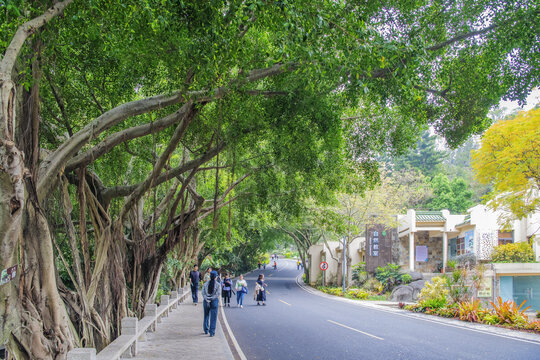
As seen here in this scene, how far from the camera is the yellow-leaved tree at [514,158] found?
1597cm

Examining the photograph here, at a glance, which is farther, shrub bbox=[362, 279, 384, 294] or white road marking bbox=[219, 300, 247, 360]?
shrub bbox=[362, 279, 384, 294]

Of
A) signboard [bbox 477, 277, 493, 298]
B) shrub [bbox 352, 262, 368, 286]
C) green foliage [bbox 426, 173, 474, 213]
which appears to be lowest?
shrub [bbox 352, 262, 368, 286]

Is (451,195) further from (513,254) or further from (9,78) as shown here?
(9,78)

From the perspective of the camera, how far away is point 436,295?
20.7 m

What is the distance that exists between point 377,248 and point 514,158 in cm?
1926

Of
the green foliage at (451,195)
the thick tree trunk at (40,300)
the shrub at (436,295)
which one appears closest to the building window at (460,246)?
the shrub at (436,295)

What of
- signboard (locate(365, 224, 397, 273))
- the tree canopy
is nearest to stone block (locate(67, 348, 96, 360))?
the tree canopy

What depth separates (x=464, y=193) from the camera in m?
49.6

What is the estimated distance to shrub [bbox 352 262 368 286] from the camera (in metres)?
36.9

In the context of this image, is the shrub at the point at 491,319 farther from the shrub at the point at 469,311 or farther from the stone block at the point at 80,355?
the stone block at the point at 80,355

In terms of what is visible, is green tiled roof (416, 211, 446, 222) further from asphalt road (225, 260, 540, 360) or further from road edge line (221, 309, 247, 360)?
road edge line (221, 309, 247, 360)

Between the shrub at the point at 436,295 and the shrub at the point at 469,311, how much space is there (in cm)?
199

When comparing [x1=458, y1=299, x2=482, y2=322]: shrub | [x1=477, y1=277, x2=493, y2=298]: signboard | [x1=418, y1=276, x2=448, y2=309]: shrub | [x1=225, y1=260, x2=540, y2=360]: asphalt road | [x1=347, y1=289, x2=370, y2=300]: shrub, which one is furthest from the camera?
[x1=347, y1=289, x2=370, y2=300]: shrub

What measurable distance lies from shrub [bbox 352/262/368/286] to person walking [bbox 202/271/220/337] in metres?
25.8
